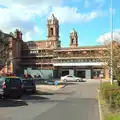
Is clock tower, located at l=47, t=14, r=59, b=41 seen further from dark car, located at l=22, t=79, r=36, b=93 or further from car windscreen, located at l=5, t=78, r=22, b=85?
car windscreen, located at l=5, t=78, r=22, b=85

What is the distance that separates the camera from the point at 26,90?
103ft

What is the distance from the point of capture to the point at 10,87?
24688mm

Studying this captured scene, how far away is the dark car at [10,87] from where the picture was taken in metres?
24.4

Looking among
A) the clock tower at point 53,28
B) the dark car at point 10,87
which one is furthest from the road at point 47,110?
the clock tower at point 53,28

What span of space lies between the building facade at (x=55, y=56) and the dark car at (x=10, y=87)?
184 feet

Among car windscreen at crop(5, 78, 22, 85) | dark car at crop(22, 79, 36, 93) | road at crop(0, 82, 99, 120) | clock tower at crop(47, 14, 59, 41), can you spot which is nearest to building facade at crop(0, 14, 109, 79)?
clock tower at crop(47, 14, 59, 41)

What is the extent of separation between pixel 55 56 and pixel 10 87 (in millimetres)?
69422

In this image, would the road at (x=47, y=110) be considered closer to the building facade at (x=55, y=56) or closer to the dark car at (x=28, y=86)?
the dark car at (x=28, y=86)

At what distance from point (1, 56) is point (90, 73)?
32.1 m

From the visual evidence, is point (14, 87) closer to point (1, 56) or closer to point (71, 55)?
point (1, 56)

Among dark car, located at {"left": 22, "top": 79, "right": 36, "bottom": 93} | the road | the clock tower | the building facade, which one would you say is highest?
the clock tower

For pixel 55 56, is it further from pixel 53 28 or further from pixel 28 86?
pixel 28 86

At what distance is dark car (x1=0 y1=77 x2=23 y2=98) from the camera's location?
24391 mm

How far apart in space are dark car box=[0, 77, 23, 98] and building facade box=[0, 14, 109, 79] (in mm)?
56137
